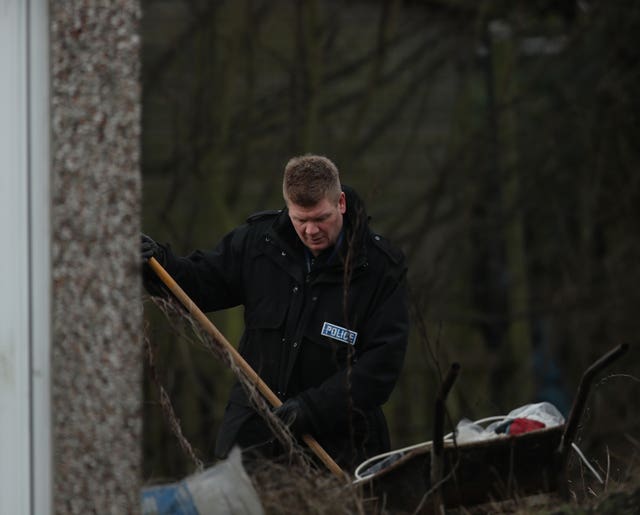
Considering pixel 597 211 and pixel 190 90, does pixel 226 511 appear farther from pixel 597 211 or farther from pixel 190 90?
pixel 597 211

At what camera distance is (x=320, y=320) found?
19.1 feet

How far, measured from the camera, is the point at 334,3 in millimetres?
12875

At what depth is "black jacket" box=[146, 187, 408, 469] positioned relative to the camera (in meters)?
5.73

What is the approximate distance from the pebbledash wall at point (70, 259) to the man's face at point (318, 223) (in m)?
1.36

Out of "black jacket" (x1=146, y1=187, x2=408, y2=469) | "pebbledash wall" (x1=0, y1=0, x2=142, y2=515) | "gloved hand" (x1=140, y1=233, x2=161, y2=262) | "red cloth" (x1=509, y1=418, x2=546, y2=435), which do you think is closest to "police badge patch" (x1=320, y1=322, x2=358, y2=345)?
"black jacket" (x1=146, y1=187, x2=408, y2=469)

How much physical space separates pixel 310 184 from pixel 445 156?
7.73 m

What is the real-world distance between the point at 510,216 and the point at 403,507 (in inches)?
336

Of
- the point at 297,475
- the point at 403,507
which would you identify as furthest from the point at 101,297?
the point at 403,507

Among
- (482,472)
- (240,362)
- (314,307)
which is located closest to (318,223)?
(314,307)

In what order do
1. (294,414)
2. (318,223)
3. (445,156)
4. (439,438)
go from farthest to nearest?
(445,156), (318,223), (294,414), (439,438)

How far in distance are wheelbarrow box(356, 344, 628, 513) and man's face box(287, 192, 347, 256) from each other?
1051 millimetres

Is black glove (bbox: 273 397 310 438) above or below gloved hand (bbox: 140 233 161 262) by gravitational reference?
below

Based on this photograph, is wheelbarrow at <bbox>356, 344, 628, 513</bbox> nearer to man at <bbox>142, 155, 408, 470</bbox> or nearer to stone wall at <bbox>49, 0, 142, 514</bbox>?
man at <bbox>142, 155, 408, 470</bbox>

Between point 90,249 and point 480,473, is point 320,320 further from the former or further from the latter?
point 90,249
